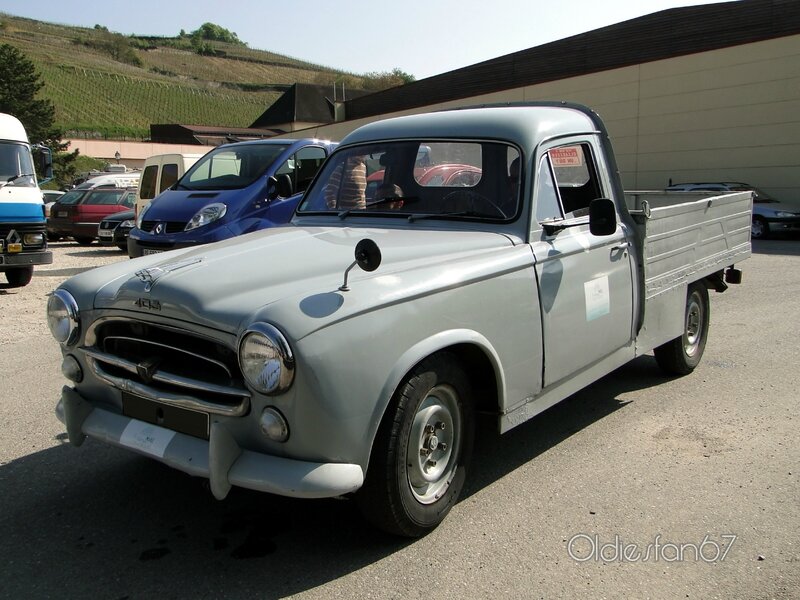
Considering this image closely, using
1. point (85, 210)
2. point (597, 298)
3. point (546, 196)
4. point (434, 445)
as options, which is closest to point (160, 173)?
point (85, 210)

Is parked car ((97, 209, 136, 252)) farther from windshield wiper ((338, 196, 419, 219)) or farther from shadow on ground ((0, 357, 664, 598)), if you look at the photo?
windshield wiper ((338, 196, 419, 219))

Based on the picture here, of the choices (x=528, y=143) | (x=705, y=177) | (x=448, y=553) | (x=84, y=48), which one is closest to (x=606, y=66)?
(x=705, y=177)

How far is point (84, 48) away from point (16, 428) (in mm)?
149771

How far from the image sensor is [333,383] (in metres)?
2.77

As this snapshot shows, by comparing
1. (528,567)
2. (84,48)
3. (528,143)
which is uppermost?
(84,48)

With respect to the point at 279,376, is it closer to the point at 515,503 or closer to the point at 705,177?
the point at 515,503

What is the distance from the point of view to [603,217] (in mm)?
4004

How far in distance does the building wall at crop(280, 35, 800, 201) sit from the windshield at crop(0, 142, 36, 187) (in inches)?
809

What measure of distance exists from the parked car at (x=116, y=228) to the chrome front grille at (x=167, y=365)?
14.4 metres

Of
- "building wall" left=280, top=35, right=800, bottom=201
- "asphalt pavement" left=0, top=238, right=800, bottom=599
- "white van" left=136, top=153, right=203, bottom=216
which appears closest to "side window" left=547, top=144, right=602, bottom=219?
"asphalt pavement" left=0, top=238, right=800, bottom=599

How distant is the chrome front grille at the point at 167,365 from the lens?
2.94m

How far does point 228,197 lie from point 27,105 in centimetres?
5032

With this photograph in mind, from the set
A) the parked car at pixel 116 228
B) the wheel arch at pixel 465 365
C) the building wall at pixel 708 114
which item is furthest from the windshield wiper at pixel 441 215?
the building wall at pixel 708 114

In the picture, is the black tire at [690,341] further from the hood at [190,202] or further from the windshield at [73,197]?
the windshield at [73,197]
